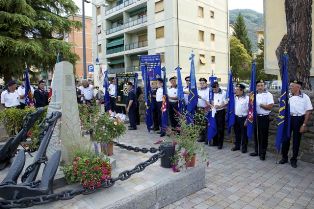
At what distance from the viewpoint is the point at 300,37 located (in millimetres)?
9438

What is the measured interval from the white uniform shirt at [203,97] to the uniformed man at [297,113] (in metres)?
2.83

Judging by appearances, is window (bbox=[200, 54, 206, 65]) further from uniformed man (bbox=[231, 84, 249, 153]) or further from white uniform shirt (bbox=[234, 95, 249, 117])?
white uniform shirt (bbox=[234, 95, 249, 117])

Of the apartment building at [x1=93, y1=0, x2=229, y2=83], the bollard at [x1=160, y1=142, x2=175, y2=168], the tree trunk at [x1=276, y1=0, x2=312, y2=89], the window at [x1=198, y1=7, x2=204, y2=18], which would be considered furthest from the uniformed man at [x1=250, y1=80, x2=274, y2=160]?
the window at [x1=198, y1=7, x2=204, y2=18]

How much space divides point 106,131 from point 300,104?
4.37m

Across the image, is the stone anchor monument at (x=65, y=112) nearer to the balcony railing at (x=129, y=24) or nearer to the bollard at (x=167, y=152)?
the bollard at (x=167, y=152)

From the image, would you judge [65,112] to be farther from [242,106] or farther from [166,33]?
[166,33]

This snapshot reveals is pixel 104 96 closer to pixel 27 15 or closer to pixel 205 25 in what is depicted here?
pixel 27 15

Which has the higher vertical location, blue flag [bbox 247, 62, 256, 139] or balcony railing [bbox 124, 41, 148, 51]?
balcony railing [bbox 124, 41, 148, 51]

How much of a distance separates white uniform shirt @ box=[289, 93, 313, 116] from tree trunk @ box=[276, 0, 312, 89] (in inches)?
113

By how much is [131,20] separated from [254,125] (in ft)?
113

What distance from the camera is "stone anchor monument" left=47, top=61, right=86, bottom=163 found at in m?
5.19

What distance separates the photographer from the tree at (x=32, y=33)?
651 inches

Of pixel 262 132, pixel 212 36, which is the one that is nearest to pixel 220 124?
pixel 262 132

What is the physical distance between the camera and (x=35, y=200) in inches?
151
